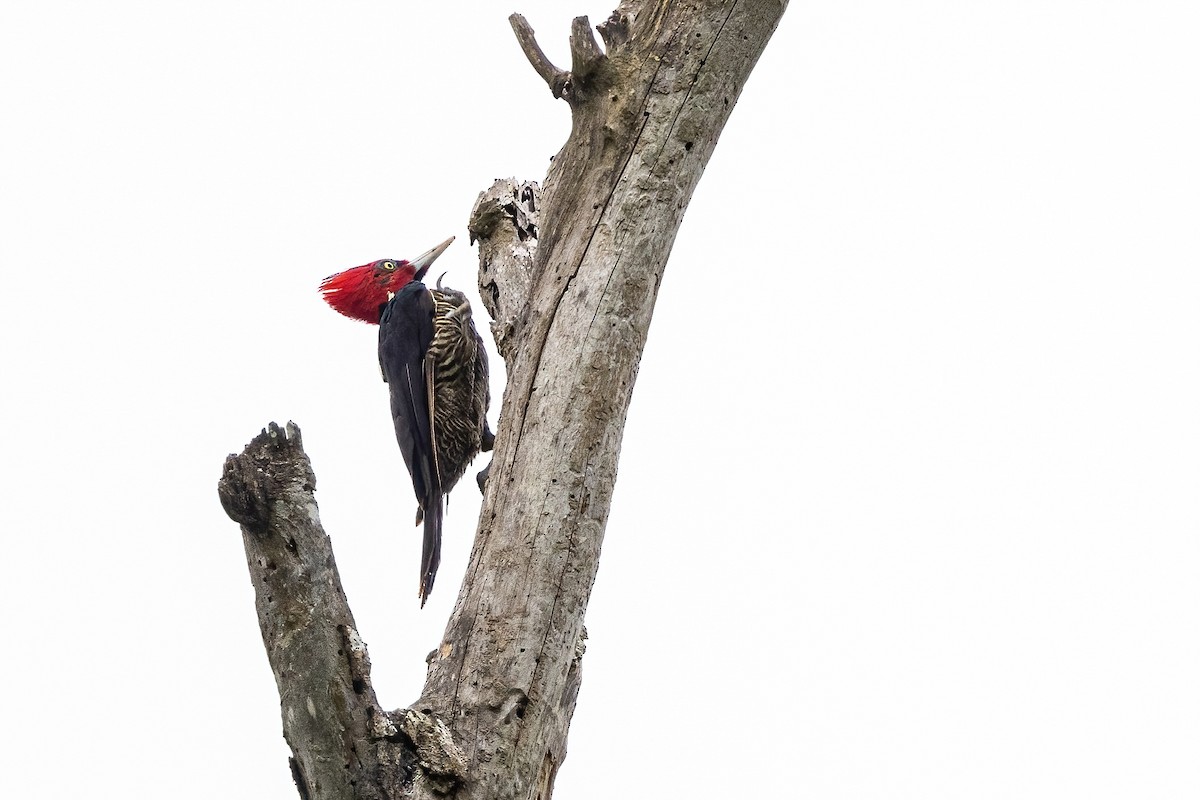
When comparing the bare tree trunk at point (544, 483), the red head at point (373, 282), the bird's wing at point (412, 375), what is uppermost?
the red head at point (373, 282)

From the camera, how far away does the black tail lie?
4496mm

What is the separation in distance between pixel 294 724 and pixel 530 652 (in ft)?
1.99

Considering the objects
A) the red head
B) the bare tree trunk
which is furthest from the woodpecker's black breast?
the bare tree trunk

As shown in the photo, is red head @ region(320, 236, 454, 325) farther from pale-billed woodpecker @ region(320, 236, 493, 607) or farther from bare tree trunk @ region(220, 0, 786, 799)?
bare tree trunk @ region(220, 0, 786, 799)

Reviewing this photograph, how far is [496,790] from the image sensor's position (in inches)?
108

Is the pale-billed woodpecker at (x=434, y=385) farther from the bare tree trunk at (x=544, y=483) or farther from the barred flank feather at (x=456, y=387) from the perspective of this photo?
the bare tree trunk at (x=544, y=483)

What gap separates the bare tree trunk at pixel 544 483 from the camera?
246 cm

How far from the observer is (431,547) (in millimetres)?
4617

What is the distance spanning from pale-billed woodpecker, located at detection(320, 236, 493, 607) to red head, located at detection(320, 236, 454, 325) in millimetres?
100

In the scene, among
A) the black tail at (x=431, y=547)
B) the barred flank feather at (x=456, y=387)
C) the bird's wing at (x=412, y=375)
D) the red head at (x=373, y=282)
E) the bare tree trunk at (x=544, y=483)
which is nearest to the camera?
the bare tree trunk at (x=544, y=483)

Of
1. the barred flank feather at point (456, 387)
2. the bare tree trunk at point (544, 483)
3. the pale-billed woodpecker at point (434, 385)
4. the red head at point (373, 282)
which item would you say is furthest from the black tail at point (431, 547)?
the red head at point (373, 282)

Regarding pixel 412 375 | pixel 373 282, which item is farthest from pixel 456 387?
pixel 373 282

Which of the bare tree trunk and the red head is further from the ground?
the red head

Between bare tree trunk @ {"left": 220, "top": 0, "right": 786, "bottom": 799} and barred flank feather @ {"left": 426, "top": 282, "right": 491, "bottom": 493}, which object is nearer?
bare tree trunk @ {"left": 220, "top": 0, "right": 786, "bottom": 799}
